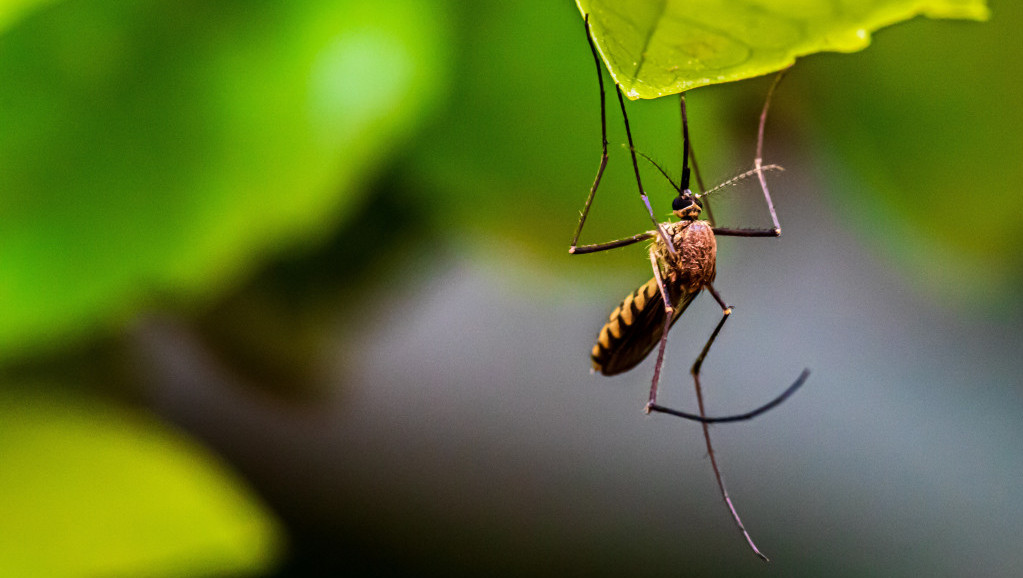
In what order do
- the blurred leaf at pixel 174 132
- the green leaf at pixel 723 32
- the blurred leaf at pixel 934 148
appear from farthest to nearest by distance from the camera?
the blurred leaf at pixel 934 148 < the blurred leaf at pixel 174 132 < the green leaf at pixel 723 32

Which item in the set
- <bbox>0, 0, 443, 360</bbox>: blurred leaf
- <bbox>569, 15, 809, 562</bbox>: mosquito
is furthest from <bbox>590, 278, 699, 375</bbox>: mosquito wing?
<bbox>0, 0, 443, 360</bbox>: blurred leaf

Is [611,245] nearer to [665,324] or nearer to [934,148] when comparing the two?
[665,324]

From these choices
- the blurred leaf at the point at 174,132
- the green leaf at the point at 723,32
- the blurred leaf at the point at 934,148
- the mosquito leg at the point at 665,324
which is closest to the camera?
the green leaf at the point at 723,32

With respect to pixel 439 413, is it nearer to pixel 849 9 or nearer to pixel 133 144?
pixel 133 144

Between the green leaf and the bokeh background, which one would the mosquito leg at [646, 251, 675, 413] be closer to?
the bokeh background

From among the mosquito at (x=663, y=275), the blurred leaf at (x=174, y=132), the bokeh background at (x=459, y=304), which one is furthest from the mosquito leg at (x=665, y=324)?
the blurred leaf at (x=174, y=132)

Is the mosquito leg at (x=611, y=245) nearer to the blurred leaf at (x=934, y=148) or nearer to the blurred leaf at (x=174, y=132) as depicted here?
the blurred leaf at (x=174, y=132)

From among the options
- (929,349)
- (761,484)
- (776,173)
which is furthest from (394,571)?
(929,349)
